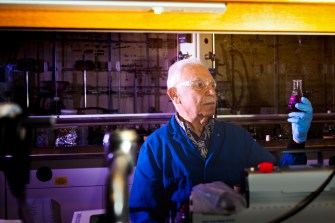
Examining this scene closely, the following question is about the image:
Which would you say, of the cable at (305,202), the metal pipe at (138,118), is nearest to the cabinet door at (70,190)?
the metal pipe at (138,118)

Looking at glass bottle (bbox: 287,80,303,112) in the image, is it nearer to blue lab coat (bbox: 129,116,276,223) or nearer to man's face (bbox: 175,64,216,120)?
blue lab coat (bbox: 129,116,276,223)

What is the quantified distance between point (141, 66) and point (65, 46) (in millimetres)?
1986

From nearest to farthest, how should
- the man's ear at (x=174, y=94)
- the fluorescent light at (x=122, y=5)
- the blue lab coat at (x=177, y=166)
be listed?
1. the fluorescent light at (x=122, y=5)
2. the blue lab coat at (x=177, y=166)
3. the man's ear at (x=174, y=94)

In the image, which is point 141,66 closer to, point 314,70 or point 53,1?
point 314,70

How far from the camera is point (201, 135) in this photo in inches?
87.4

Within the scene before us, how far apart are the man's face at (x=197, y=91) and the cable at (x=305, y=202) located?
1.14 m

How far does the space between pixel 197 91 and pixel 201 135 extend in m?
0.27

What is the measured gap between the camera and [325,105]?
1055 cm

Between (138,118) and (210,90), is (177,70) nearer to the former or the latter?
(210,90)

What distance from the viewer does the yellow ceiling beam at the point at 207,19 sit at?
1.34 meters

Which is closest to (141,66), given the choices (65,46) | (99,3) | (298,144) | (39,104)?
(65,46)

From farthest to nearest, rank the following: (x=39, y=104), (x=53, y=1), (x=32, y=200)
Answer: (x=39, y=104) < (x=32, y=200) < (x=53, y=1)

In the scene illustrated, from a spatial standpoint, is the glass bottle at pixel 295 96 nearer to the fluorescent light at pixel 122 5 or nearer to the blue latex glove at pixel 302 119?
the blue latex glove at pixel 302 119

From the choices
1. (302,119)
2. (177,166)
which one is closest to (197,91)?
(177,166)
